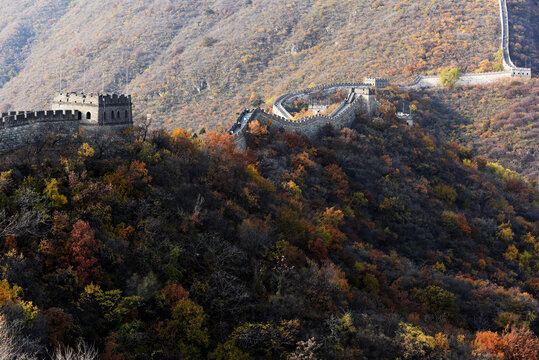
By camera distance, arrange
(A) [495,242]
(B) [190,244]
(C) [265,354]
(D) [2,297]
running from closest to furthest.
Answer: (D) [2,297] → (C) [265,354] → (B) [190,244] → (A) [495,242]

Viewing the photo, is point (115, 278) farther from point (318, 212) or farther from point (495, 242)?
point (495, 242)

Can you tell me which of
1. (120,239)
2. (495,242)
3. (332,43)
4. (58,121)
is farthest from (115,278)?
(332,43)

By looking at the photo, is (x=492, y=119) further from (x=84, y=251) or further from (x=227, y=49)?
(x=84, y=251)

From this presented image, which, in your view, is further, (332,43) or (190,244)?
(332,43)

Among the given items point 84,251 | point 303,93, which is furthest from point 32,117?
point 303,93

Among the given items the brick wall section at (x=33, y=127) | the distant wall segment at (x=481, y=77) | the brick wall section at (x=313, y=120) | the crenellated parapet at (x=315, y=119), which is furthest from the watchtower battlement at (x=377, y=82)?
the brick wall section at (x=33, y=127)

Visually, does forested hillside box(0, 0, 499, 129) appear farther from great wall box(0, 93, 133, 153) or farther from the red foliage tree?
the red foliage tree

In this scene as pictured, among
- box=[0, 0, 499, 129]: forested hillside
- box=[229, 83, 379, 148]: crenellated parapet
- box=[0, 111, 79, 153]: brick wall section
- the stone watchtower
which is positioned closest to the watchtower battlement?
box=[0, 0, 499, 129]: forested hillside
